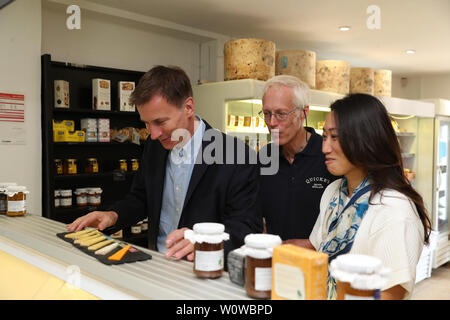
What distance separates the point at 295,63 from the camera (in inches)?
182

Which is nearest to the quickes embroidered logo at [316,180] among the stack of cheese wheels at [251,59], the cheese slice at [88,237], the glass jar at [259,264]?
the cheese slice at [88,237]

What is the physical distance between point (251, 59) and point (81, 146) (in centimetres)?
195

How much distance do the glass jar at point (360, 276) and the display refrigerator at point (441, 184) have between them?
584 centimetres

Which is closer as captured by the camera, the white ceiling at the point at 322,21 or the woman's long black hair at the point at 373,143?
the woman's long black hair at the point at 373,143

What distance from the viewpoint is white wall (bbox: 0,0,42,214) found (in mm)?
3607

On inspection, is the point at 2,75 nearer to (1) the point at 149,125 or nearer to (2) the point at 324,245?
(1) the point at 149,125

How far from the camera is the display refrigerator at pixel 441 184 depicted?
6297mm

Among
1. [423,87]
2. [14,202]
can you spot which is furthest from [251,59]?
[423,87]

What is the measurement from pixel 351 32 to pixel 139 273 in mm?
4746

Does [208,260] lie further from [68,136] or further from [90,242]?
[68,136]

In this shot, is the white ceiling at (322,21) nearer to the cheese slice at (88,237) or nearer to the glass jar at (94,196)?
the glass jar at (94,196)

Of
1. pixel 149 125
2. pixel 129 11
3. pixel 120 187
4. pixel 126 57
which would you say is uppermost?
pixel 129 11

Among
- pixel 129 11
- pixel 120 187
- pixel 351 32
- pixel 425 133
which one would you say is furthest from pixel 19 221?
pixel 425 133
